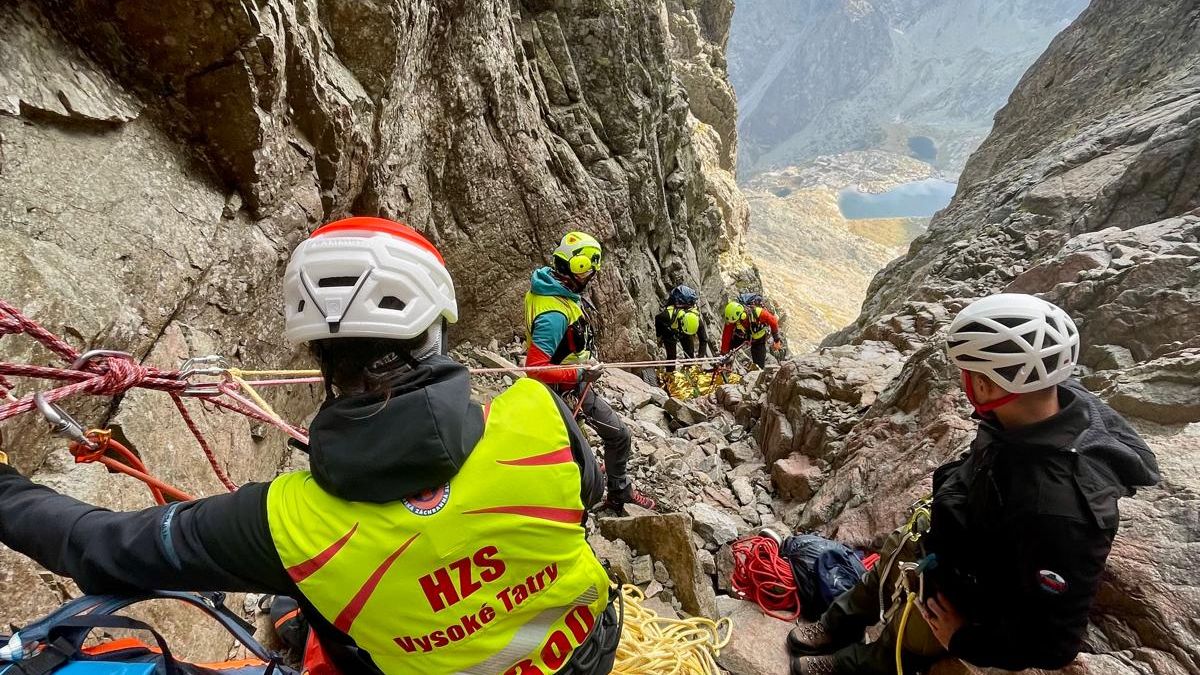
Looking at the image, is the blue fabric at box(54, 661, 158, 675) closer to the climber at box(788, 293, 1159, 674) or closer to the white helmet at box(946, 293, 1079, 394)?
the climber at box(788, 293, 1159, 674)

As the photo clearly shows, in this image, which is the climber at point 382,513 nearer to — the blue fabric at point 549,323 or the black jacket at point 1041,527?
the black jacket at point 1041,527

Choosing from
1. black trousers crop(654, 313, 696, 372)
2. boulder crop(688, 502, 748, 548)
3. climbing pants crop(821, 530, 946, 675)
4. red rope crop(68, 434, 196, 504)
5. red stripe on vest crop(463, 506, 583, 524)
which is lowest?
black trousers crop(654, 313, 696, 372)

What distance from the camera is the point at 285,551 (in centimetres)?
140

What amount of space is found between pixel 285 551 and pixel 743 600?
363cm

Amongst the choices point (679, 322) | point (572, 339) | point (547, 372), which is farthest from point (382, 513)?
point (679, 322)

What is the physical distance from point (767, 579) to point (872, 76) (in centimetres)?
20957

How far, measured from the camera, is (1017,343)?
2.43 metres

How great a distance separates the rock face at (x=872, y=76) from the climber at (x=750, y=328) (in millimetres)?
152946

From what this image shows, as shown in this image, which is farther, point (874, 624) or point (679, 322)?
point (679, 322)

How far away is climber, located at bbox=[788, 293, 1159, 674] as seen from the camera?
6.81ft

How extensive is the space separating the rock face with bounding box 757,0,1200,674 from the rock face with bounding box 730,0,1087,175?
146991mm

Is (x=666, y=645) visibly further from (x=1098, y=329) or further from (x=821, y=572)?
(x=1098, y=329)

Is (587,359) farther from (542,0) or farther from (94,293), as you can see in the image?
(542,0)

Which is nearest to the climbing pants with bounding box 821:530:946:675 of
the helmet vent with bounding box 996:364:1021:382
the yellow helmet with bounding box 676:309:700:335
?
the helmet vent with bounding box 996:364:1021:382
